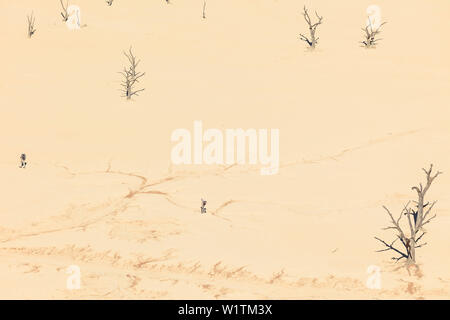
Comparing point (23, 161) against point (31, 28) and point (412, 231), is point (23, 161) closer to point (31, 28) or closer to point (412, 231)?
point (31, 28)

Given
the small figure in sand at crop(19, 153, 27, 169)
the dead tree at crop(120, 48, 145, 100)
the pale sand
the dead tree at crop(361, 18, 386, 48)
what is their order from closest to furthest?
the pale sand
the small figure in sand at crop(19, 153, 27, 169)
the dead tree at crop(120, 48, 145, 100)
the dead tree at crop(361, 18, 386, 48)

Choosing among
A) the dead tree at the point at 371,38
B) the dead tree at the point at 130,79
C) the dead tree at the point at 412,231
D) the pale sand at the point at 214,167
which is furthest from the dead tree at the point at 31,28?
the dead tree at the point at 412,231

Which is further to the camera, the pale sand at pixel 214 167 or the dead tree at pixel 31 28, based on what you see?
the dead tree at pixel 31 28

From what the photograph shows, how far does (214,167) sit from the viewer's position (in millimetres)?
7543

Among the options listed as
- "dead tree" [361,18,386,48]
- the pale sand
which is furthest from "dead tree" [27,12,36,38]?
"dead tree" [361,18,386,48]

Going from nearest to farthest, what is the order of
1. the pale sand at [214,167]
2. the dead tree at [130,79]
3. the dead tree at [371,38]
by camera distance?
the pale sand at [214,167]
the dead tree at [130,79]
the dead tree at [371,38]

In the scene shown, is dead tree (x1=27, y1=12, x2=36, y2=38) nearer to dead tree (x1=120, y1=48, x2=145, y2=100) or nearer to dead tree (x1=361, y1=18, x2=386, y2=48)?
dead tree (x1=120, y1=48, x2=145, y2=100)

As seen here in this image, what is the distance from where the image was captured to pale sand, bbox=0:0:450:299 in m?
5.75

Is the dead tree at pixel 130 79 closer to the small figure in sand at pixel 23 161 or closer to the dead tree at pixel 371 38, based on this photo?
the small figure in sand at pixel 23 161

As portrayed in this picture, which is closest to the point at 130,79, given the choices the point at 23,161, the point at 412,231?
the point at 23,161

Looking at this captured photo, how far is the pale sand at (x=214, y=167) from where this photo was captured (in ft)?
18.9

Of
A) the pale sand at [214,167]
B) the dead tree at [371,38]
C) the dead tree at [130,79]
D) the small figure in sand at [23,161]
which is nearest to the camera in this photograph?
the pale sand at [214,167]

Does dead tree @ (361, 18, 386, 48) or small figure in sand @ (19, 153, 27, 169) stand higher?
dead tree @ (361, 18, 386, 48)

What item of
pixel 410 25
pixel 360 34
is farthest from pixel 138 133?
pixel 410 25
